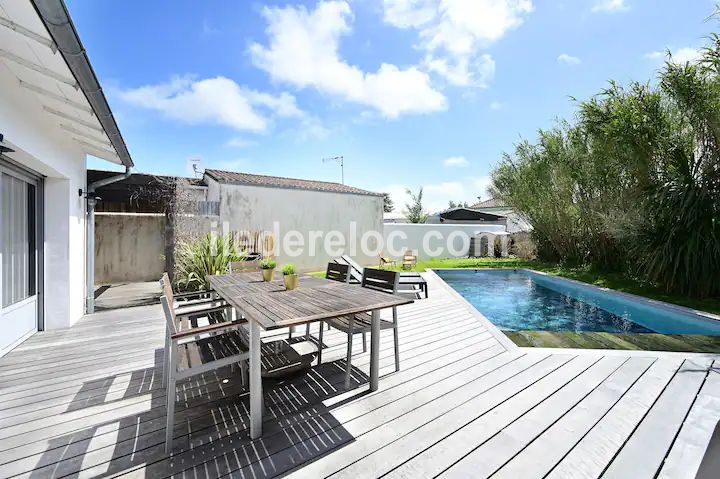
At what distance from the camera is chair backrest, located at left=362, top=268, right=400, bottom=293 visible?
11.0 ft

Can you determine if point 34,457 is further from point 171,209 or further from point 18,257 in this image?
point 171,209

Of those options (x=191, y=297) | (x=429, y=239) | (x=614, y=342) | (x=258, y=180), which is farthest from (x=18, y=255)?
(x=429, y=239)

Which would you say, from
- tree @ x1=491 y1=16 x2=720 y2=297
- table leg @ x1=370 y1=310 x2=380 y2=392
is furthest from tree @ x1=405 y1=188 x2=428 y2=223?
table leg @ x1=370 y1=310 x2=380 y2=392

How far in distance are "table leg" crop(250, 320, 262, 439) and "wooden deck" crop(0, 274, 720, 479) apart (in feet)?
0.28

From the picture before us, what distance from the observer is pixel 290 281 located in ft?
10.6

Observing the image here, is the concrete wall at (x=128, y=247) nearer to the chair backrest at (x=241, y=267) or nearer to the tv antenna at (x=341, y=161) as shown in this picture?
the chair backrest at (x=241, y=267)

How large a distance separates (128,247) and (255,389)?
8729mm

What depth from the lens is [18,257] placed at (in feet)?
12.8

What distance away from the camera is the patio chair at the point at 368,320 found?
286 centimetres

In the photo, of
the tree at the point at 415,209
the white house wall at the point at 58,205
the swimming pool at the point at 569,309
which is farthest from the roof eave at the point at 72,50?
the tree at the point at 415,209

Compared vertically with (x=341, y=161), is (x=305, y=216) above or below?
below

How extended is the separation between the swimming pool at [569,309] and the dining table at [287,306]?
3.71m

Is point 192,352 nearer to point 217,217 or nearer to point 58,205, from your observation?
point 58,205

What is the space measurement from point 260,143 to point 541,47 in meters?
11.0
